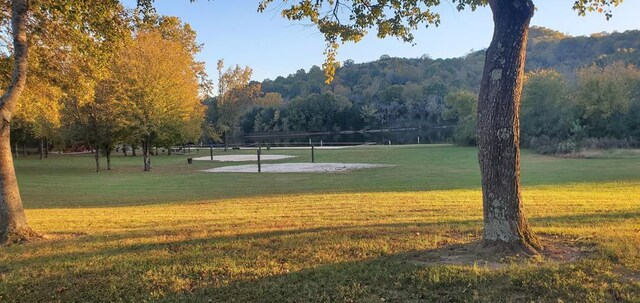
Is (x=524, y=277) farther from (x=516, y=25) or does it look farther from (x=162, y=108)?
(x=162, y=108)

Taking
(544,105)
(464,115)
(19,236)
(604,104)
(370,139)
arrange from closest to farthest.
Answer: (19,236)
(604,104)
(544,105)
(464,115)
(370,139)

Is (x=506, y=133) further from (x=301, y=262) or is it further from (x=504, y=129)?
(x=301, y=262)

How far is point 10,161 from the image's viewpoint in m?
7.84

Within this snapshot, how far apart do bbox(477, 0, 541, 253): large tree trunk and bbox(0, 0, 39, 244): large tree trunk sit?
711 cm

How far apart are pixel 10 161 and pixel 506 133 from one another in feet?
25.3

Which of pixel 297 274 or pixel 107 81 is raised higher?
pixel 107 81

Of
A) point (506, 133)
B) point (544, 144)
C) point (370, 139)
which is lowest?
point (544, 144)

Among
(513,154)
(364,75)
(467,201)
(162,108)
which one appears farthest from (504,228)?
(364,75)

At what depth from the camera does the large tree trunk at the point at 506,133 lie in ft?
17.8

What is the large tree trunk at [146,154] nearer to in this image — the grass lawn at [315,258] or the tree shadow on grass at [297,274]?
the grass lawn at [315,258]

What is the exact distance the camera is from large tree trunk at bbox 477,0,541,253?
5422mm

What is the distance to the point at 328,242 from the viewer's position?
6340 millimetres

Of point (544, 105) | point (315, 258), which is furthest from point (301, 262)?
point (544, 105)

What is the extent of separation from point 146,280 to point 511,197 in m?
4.15
